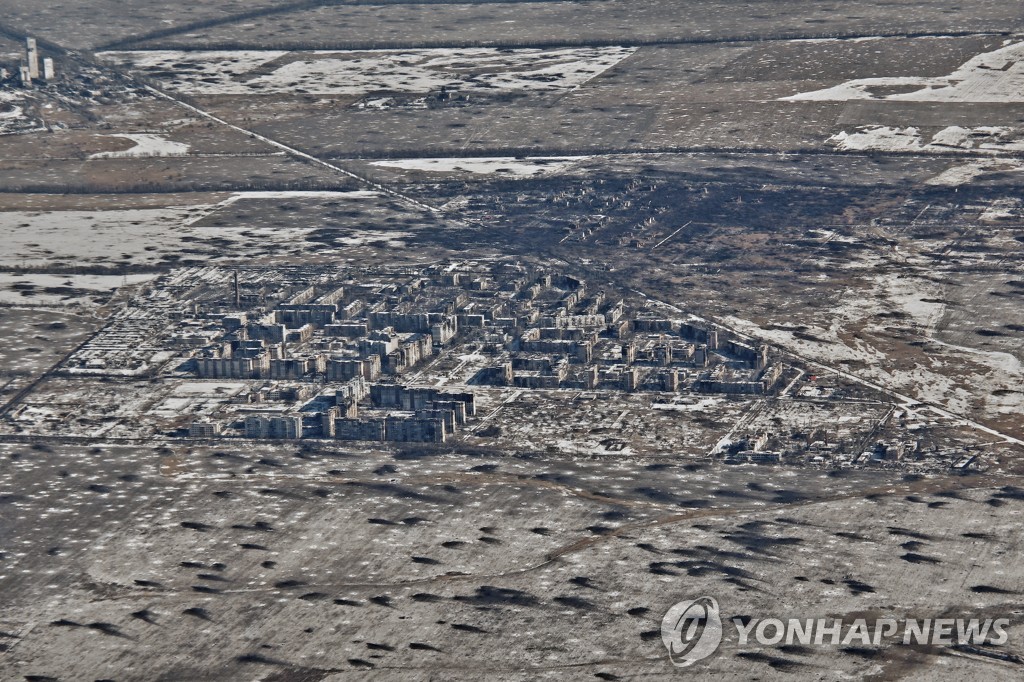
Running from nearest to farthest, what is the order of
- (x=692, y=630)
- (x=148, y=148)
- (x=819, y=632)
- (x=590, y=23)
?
(x=819, y=632), (x=692, y=630), (x=148, y=148), (x=590, y=23)

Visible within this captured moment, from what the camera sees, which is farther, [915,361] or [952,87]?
[952,87]

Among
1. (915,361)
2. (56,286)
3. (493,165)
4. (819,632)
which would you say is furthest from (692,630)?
(493,165)

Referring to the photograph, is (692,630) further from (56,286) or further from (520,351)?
(56,286)

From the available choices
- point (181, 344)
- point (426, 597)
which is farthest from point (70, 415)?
point (426, 597)

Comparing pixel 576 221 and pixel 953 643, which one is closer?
pixel 953 643

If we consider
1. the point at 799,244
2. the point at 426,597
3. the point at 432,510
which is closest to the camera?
the point at 426,597

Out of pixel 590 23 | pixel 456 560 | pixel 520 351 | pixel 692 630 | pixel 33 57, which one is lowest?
pixel 692 630

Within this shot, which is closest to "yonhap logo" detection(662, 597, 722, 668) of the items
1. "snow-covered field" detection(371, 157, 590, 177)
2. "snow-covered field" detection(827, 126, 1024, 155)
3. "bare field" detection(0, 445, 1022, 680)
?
"bare field" detection(0, 445, 1022, 680)

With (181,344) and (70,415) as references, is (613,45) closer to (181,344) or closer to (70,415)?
(181,344)
